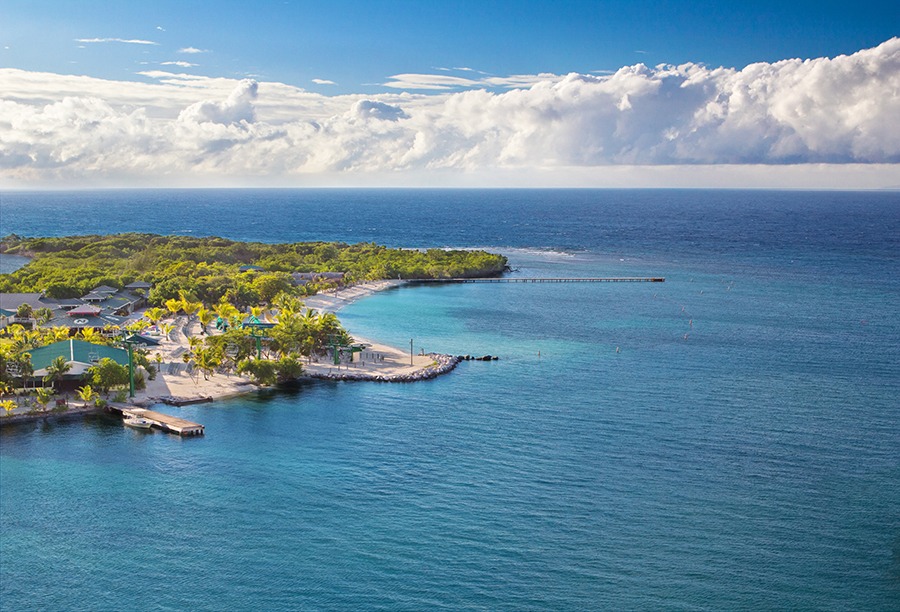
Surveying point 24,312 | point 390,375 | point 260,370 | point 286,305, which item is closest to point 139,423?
point 260,370

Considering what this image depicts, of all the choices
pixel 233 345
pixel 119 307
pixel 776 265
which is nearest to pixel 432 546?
pixel 233 345

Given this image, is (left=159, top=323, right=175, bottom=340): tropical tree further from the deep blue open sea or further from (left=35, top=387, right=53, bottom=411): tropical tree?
(left=35, top=387, right=53, bottom=411): tropical tree

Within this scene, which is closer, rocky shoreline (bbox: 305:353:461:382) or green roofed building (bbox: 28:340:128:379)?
green roofed building (bbox: 28:340:128:379)

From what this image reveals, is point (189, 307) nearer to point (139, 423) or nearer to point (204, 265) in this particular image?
point (139, 423)

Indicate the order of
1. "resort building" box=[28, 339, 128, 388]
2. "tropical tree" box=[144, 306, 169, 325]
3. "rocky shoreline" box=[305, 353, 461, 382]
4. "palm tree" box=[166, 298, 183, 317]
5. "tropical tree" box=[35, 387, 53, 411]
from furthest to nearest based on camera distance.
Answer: "palm tree" box=[166, 298, 183, 317]
"tropical tree" box=[144, 306, 169, 325]
"rocky shoreline" box=[305, 353, 461, 382]
"resort building" box=[28, 339, 128, 388]
"tropical tree" box=[35, 387, 53, 411]

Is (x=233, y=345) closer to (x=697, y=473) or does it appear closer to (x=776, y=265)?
(x=697, y=473)

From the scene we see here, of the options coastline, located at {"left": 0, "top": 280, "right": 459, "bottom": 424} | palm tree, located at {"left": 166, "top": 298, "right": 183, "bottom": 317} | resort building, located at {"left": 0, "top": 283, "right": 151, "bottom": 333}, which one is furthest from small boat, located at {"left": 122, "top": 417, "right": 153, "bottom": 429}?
palm tree, located at {"left": 166, "top": 298, "right": 183, "bottom": 317}

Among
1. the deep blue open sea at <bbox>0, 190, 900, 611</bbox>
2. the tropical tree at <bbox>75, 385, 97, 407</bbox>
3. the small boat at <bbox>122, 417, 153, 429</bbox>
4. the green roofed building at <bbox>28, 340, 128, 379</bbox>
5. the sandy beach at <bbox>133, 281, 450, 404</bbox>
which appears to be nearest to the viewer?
the deep blue open sea at <bbox>0, 190, 900, 611</bbox>
